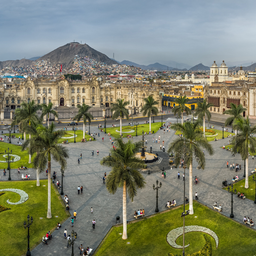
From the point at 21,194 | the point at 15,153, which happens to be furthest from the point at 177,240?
the point at 15,153

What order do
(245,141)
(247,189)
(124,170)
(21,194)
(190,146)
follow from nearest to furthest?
(124,170)
(190,146)
(21,194)
(245,141)
(247,189)

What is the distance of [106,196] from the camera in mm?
35688

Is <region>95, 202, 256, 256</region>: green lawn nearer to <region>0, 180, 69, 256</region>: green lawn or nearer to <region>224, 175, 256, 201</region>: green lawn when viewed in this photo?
<region>0, 180, 69, 256</region>: green lawn

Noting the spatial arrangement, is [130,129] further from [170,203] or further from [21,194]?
[170,203]

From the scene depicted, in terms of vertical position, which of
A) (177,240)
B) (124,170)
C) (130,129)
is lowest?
(177,240)

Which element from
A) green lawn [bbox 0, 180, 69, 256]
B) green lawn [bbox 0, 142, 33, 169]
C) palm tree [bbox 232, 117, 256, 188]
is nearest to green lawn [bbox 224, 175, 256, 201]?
palm tree [bbox 232, 117, 256, 188]

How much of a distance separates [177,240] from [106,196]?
39.4 feet

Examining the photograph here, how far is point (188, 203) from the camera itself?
3356 centimetres

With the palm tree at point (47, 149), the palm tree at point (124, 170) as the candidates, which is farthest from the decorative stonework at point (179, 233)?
the palm tree at point (47, 149)

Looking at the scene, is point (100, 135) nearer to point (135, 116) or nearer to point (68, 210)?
point (135, 116)

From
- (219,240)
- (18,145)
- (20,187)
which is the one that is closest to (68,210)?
(20,187)

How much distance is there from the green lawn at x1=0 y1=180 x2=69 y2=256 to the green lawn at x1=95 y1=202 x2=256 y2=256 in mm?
6629

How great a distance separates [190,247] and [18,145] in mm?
44791

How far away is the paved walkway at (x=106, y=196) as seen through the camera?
27.2 metres
